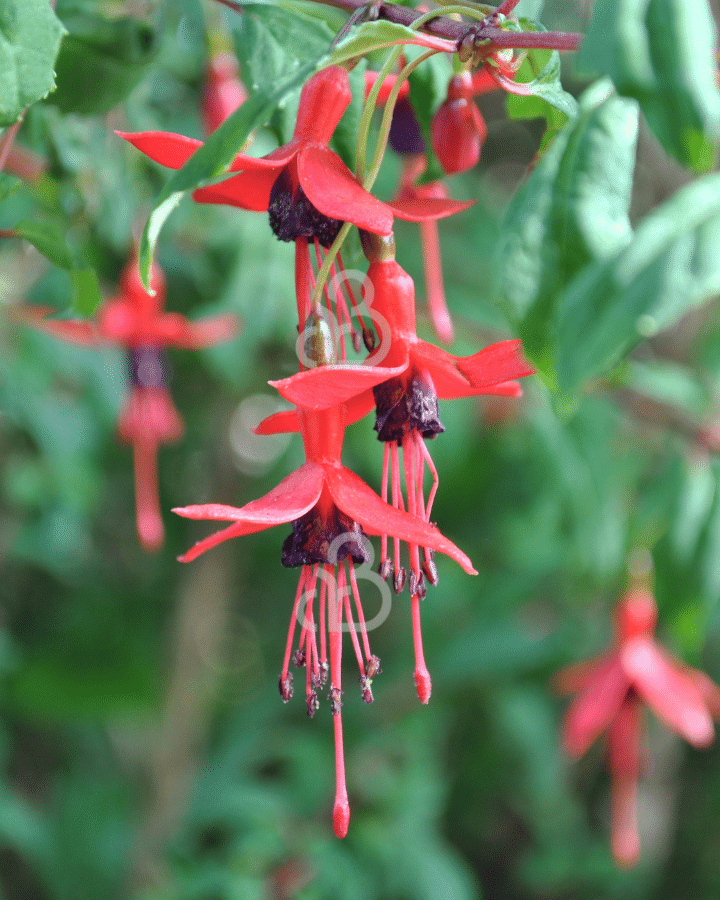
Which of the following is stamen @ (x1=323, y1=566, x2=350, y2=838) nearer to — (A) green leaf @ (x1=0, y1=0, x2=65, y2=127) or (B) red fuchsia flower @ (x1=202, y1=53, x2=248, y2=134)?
(A) green leaf @ (x1=0, y1=0, x2=65, y2=127)

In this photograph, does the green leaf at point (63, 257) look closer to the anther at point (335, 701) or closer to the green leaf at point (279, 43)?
the green leaf at point (279, 43)

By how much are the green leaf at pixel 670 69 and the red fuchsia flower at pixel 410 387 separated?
4.5 inches

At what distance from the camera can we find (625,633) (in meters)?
1.04

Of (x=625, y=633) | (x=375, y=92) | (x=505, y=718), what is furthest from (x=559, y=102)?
(x=505, y=718)

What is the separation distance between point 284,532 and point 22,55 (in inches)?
49.2

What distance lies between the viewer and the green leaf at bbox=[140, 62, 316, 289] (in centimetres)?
28

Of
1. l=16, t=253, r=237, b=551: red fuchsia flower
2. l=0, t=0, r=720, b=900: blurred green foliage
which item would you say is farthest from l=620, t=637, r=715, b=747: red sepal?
l=16, t=253, r=237, b=551: red fuchsia flower

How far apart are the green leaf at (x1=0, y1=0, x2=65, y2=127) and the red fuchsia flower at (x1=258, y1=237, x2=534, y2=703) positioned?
0.15m

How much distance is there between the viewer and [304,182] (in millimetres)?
332

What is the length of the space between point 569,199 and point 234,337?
31.1 inches

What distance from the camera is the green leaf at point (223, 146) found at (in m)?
0.28

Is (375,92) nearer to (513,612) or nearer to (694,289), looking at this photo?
(694,289)

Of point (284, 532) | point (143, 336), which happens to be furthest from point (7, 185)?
point (284, 532)

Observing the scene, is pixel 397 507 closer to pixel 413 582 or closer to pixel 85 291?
pixel 413 582
